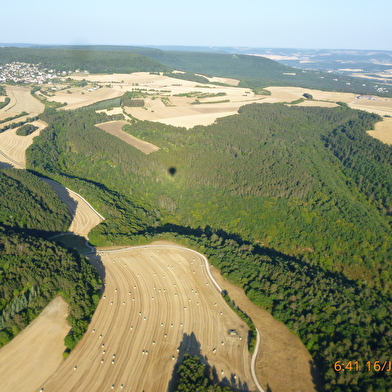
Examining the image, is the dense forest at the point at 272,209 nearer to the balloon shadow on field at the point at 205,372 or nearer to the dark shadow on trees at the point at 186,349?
the balloon shadow on field at the point at 205,372

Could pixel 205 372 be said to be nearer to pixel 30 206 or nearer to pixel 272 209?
pixel 272 209

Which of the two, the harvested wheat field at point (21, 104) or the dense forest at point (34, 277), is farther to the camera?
the harvested wheat field at point (21, 104)

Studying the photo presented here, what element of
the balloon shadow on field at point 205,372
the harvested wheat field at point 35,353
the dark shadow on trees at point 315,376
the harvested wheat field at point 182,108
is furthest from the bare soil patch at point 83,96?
the dark shadow on trees at point 315,376

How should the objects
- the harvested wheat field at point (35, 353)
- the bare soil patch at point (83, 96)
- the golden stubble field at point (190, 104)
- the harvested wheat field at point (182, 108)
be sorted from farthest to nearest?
1. the bare soil patch at point (83, 96)
2. the harvested wheat field at point (182, 108)
3. the golden stubble field at point (190, 104)
4. the harvested wheat field at point (35, 353)

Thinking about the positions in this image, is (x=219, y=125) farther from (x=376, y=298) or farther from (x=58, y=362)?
(x=58, y=362)

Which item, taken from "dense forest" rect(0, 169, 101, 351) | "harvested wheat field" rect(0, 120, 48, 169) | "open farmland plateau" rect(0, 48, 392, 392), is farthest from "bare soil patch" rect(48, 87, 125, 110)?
"dense forest" rect(0, 169, 101, 351)

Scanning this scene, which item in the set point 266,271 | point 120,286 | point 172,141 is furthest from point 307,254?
point 172,141

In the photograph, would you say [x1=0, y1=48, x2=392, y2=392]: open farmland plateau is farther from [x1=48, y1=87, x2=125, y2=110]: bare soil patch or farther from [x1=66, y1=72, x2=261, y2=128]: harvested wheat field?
[x1=48, y1=87, x2=125, y2=110]: bare soil patch
